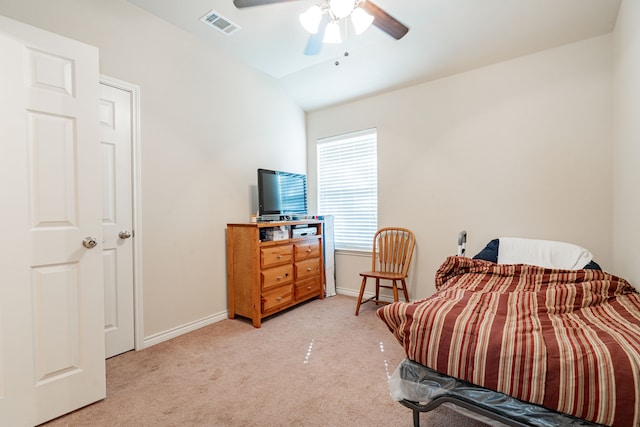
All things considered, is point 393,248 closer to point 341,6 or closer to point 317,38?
point 317,38

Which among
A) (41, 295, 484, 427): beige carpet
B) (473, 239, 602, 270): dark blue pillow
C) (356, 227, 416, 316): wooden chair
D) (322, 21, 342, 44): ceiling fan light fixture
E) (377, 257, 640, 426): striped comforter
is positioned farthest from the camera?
(356, 227, 416, 316): wooden chair

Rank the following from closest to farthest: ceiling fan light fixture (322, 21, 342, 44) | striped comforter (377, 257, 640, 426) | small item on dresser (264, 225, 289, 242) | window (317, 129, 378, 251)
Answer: striped comforter (377, 257, 640, 426)
ceiling fan light fixture (322, 21, 342, 44)
small item on dresser (264, 225, 289, 242)
window (317, 129, 378, 251)

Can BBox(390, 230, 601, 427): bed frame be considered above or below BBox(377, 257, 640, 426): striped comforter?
below

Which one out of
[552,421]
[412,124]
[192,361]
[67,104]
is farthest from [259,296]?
[412,124]

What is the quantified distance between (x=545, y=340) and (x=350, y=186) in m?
2.99

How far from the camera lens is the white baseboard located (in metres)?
2.51

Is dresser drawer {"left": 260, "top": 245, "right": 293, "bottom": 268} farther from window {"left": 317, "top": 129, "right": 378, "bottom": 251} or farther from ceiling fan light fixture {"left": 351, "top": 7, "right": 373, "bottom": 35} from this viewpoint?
ceiling fan light fixture {"left": 351, "top": 7, "right": 373, "bottom": 35}

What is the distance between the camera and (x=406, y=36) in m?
2.79

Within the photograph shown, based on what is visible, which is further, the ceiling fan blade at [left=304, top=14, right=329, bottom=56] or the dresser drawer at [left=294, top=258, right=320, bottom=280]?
the dresser drawer at [left=294, top=258, right=320, bottom=280]

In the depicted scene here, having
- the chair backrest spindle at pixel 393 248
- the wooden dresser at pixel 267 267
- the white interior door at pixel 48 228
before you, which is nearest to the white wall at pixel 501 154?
the chair backrest spindle at pixel 393 248

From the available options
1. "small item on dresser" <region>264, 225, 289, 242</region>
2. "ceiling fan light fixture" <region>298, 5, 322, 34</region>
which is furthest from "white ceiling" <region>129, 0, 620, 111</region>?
"small item on dresser" <region>264, 225, 289, 242</region>

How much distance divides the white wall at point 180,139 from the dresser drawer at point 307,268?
0.81 meters

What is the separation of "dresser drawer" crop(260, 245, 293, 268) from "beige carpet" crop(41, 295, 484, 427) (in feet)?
2.00

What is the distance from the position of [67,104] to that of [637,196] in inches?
132
